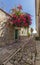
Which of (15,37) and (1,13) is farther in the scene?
(15,37)

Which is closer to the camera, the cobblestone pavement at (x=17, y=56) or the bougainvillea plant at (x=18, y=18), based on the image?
the cobblestone pavement at (x=17, y=56)

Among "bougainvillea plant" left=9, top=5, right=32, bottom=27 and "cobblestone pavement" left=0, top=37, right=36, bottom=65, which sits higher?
"bougainvillea plant" left=9, top=5, right=32, bottom=27

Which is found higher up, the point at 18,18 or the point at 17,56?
the point at 18,18

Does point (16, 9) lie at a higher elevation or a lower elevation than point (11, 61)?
higher

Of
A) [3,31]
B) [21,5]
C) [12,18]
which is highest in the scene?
[21,5]

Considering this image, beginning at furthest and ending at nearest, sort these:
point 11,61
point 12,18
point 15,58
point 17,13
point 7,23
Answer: point 17,13, point 12,18, point 7,23, point 15,58, point 11,61

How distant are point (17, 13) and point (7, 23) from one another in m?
0.61

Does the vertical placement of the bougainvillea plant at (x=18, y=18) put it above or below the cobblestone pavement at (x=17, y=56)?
above

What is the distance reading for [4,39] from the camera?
3.05m

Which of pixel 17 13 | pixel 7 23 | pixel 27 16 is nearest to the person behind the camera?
pixel 7 23

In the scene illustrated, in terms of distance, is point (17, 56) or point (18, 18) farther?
point (18, 18)

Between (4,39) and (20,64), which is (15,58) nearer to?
(20,64)

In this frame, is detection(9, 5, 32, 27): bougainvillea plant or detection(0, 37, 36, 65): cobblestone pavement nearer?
detection(0, 37, 36, 65): cobblestone pavement

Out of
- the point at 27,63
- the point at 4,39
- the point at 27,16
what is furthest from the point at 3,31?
the point at 27,63
